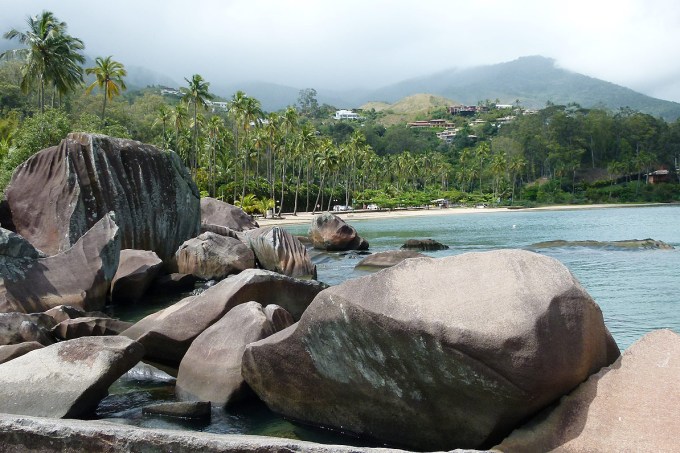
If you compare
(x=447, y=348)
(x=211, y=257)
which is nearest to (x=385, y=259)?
(x=211, y=257)

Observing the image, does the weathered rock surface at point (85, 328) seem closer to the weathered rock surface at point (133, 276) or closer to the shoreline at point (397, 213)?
the weathered rock surface at point (133, 276)

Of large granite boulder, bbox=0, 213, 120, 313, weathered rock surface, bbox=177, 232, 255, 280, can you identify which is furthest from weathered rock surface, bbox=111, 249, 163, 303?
weathered rock surface, bbox=177, 232, 255, 280

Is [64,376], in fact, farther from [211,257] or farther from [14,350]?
[211,257]

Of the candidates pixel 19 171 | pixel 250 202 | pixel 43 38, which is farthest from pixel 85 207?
pixel 250 202

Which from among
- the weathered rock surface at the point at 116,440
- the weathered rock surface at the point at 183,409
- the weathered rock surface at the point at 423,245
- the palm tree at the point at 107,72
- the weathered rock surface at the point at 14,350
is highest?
the palm tree at the point at 107,72

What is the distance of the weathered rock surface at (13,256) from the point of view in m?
12.7

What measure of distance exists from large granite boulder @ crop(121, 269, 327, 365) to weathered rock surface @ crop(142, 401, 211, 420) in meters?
1.49

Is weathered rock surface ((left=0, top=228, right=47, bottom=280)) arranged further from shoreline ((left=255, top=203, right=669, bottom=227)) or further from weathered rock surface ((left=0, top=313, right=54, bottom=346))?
shoreline ((left=255, top=203, right=669, bottom=227))

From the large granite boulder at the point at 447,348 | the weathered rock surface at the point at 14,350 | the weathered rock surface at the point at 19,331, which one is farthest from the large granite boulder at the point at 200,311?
the large granite boulder at the point at 447,348

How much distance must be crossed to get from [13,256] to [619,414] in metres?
11.5

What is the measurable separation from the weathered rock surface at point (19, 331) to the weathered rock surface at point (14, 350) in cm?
79

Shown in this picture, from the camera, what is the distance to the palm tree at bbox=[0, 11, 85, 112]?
5125cm

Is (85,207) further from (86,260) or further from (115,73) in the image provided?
(115,73)

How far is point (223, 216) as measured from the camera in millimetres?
35781
